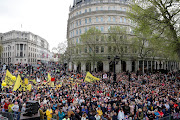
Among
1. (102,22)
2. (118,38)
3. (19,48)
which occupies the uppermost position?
(102,22)

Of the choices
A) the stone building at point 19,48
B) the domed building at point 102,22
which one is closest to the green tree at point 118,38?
the domed building at point 102,22

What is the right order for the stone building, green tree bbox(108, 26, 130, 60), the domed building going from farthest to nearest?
the stone building < the domed building < green tree bbox(108, 26, 130, 60)

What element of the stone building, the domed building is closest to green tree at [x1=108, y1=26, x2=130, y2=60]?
the domed building

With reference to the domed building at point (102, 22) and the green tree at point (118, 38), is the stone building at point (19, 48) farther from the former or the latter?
the green tree at point (118, 38)

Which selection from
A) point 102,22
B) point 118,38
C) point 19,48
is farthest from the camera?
point 19,48

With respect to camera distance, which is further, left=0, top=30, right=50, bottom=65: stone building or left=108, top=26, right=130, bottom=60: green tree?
left=0, top=30, right=50, bottom=65: stone building

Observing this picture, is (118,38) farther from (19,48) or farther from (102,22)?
(19,48)

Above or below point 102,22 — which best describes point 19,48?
below

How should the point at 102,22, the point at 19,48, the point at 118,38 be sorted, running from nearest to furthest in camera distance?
1. the point at 118,38
2. the point at 102,22
3. the point at 19,48

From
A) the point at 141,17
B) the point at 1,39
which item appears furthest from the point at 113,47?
the point at 1,39

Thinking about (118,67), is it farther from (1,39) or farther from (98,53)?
(1,39)

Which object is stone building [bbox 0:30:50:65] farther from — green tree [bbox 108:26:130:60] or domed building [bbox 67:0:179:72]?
green tree [bbox 108:26:130:60]

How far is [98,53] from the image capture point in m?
42.8

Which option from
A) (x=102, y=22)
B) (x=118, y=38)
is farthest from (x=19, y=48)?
(x=118, y=38)
